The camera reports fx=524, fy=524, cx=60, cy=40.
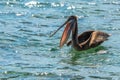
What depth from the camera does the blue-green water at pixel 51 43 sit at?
36.2 ft

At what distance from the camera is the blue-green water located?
1104 centimetres

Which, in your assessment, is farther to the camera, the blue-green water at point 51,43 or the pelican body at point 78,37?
the pelican body at point 78,37

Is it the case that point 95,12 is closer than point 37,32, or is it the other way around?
point 37,32

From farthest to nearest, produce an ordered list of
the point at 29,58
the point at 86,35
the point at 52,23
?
the point at 52,23 < the point at 86,35 < the point at 29,58

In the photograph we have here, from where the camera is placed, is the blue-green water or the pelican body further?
the pelican body

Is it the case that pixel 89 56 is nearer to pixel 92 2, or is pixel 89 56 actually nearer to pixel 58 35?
pixel 58 35

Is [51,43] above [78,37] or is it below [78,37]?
below

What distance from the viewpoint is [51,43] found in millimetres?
13914

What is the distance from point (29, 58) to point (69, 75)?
1740 mm

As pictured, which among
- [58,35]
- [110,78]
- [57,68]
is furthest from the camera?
[58,35]

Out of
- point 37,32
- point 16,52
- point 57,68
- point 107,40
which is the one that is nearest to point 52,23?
point 37,32

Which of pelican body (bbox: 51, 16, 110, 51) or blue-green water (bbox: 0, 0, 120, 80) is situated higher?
pelican body (bbox: 51, 16, 110, 51)

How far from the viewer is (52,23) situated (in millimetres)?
16828

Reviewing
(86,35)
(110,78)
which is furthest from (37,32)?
(110,78)
